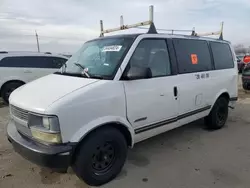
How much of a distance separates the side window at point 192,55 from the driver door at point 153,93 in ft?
1.05

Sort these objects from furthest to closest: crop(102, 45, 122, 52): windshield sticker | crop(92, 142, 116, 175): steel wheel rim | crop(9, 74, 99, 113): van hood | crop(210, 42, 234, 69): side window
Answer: crop(210, 42, 234, 69): side window → crop(102, 45, 122, 52): windshield sticker → crop(92, 142, 116, 175): steel wheel rim → crop(9, 74, 99, 113): van hood

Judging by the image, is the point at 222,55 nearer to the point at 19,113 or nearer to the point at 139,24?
the point at 139,24

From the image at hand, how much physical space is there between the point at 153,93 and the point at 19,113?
182 centimetres

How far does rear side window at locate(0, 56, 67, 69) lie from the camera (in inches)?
324

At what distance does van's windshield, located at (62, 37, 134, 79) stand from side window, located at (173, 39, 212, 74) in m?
1.06

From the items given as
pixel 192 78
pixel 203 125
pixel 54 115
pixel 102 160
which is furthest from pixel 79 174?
pixel 203 125

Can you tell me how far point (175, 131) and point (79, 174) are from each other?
2790 millimetres

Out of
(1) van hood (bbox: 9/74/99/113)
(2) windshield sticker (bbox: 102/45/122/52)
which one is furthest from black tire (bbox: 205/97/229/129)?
(1) van hood (bbox: 9/74/99/113)

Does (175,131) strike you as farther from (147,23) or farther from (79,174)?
(79,174)

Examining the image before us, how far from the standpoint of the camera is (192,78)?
4.06 metres

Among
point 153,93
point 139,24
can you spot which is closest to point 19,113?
point 153,93

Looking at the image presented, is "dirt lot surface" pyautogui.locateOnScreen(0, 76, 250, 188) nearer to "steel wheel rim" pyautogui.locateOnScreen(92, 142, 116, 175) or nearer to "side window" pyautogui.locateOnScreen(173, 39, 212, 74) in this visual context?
"steel wheel rim" pyautogui.locateOnScreen(92, 142, 116, 175)

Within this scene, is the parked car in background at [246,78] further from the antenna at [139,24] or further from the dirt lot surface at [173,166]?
the antenna at [139,24]

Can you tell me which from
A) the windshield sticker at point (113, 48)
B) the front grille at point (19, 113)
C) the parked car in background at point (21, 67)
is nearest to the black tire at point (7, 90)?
the parked car in background at point (21, 67)
